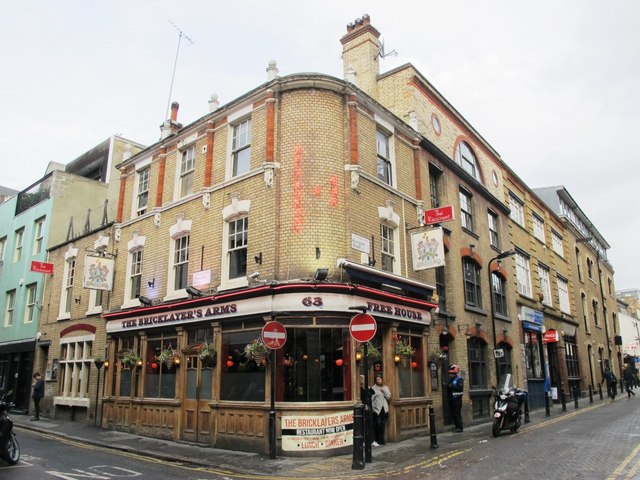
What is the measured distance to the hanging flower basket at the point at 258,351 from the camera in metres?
12.3

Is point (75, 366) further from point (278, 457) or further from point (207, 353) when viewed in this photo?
point (278, 457)

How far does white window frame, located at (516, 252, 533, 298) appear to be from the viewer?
25.8 m

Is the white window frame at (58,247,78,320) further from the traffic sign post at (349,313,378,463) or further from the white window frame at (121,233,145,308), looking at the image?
the traffic sign post at (349,313,378,463)

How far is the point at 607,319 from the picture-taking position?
4319 centimetres

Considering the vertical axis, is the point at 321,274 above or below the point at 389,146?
below

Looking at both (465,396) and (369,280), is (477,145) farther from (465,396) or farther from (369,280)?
(369,280)

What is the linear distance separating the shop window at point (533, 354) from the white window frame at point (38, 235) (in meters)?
24.2

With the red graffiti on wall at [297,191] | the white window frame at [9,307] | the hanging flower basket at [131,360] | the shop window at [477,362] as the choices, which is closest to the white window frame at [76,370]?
the hanging flower basket at [131,360]

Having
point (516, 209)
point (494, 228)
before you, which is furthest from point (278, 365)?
point (516, 209)

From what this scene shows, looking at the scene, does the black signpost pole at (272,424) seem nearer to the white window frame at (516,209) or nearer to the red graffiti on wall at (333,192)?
the red graffiti on wall at (333,192)

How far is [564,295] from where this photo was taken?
108 ft

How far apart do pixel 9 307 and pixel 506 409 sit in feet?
79.8

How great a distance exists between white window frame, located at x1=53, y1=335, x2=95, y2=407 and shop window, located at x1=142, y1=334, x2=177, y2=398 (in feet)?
13.3

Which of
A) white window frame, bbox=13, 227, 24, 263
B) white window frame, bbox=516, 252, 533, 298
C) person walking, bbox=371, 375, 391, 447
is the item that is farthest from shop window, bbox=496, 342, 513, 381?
white window frame, bbox=13, 227, 24, 263
